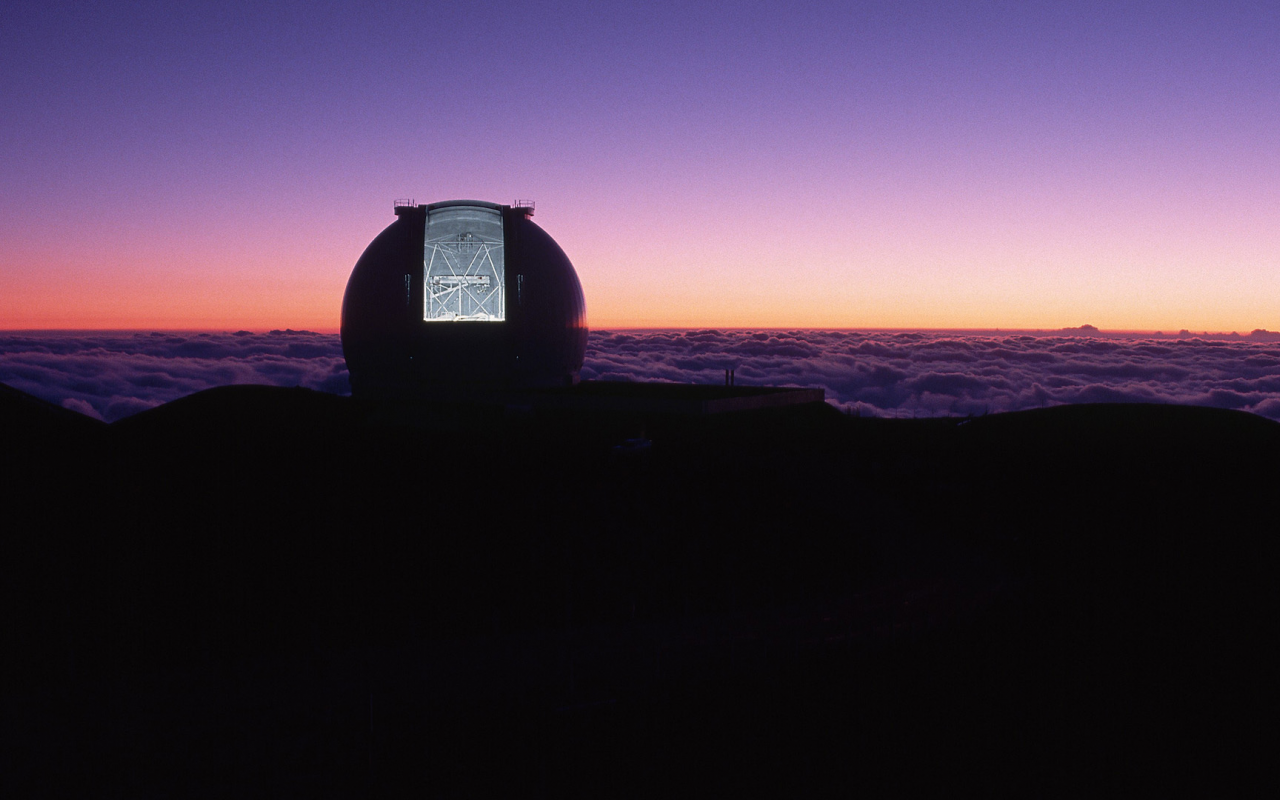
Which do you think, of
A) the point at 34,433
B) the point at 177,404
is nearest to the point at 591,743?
the point at 34,433

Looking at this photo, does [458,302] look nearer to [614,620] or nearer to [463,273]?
[463,273]

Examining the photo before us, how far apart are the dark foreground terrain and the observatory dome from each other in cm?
324

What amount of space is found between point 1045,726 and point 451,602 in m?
8.92

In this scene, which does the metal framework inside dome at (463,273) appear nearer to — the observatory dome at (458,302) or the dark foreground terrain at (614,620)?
the observatory dome at (458,302)

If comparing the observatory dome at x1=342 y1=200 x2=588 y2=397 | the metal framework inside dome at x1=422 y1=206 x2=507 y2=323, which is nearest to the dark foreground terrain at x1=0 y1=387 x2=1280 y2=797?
the observatory dome at x1=342 y1=200 x2=588 y2=397

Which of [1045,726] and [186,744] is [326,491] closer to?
[186,744]

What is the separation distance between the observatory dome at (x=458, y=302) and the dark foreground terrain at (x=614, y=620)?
324 cm

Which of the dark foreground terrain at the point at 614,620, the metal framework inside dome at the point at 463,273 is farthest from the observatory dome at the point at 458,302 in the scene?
the dark foreground terrain at the point at 614,620

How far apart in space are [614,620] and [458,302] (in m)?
16.3

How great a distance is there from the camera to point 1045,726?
34.2ft

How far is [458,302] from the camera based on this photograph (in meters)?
26.9

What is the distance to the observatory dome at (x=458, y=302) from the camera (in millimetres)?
26953

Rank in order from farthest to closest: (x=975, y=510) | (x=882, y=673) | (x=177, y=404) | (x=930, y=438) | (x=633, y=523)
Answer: (x=177, y=404) → (x=930, y=438) → (x=975, y=510) → (x=633, y=523) → (x=882, y=673)

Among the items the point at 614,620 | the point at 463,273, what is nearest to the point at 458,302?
the point at 463,273
